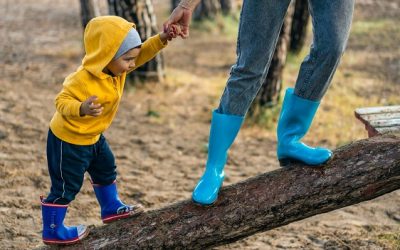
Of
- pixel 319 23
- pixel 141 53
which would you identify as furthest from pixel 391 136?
pixel 141 53

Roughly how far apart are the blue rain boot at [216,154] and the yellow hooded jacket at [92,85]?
55cm

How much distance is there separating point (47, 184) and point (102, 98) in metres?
2.26

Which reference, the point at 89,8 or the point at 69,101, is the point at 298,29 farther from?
the point at 69,101

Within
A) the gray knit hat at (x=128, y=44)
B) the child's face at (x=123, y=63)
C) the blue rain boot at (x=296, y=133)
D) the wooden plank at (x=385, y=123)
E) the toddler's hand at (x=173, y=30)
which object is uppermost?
the toddler's hand at (x=173, y=30)

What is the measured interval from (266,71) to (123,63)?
2.43ft

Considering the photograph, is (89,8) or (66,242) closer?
(66,242)

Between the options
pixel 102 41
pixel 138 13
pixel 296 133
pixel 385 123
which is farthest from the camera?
pixel 138 13

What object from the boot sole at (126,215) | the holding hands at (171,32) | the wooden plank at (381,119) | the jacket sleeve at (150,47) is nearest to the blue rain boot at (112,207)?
the boot sole at (126,215)

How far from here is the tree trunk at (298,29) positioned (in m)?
9.37

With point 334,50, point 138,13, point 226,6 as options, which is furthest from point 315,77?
point 226,6

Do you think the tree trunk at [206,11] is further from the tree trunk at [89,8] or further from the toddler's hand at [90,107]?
the toddler's hand at [90,107]

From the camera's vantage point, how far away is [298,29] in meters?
9.60

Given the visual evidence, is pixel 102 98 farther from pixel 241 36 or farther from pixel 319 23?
pixel 319 23

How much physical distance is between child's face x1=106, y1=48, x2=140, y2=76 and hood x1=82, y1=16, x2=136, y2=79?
58mm
